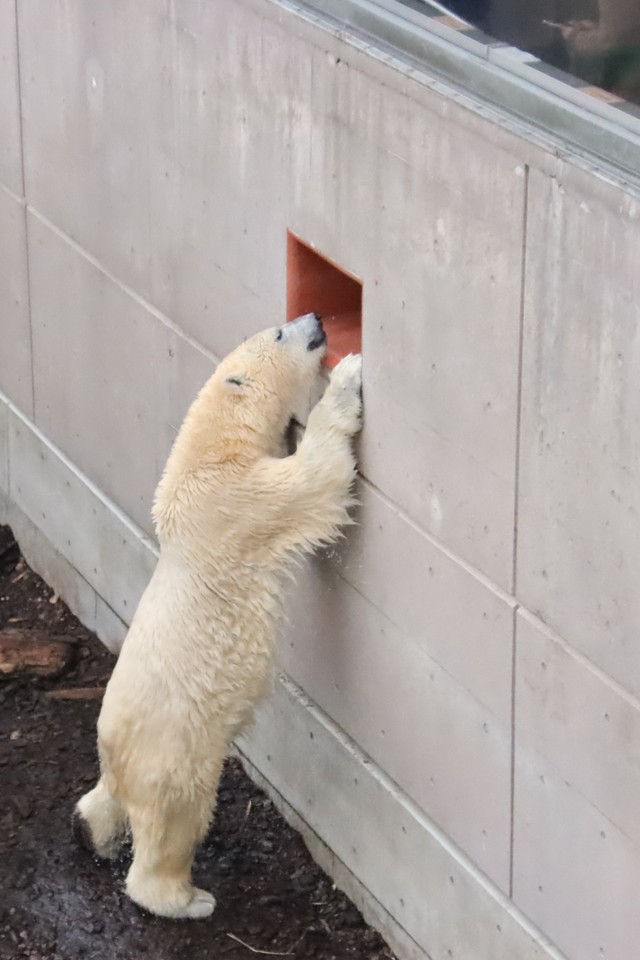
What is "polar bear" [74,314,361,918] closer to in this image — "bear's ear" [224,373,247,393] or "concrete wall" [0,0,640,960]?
"bear's ear" [224,373,247,393]

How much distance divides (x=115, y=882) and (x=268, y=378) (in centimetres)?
203

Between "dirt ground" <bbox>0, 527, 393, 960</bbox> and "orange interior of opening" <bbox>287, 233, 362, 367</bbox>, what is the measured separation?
6.41 ft

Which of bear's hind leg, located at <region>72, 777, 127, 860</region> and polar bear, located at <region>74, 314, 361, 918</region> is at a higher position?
polar bear, located at <region>74, 314, 361, 918</region>

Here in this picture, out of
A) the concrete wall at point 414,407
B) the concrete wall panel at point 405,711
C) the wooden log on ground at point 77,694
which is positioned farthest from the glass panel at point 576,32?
the wooden log on ground at point 77,694

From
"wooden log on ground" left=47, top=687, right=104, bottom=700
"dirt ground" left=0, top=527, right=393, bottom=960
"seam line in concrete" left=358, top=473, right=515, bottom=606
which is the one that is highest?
"seam line in concrete" left=358, top=473, right=515, bottom=606

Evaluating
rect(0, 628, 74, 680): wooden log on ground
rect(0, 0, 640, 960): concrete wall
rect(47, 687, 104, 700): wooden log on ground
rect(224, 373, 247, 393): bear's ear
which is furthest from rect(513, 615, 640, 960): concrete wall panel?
rect(0, 628, 74, 680): wooden log on ground

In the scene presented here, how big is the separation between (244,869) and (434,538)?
1806mm

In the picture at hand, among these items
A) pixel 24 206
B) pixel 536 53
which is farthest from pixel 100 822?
pixel 536 53

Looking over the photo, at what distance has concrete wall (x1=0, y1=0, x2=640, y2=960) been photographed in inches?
154

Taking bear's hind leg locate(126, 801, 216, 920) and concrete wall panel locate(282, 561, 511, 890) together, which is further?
bear's hind leg locate(126, 801, 216, 920)

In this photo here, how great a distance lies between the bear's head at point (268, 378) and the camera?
4961 millimetres

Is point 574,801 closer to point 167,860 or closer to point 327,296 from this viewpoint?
point 167,860

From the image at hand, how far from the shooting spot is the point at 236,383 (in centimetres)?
502

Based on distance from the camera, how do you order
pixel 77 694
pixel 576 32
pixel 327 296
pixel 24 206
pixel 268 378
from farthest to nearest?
pixel 24 206
pixel 77 694
pixel 327 296
pixel 268 378
pixel 576 32
